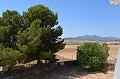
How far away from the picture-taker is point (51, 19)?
1105 inches

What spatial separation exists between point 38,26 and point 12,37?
3198mm

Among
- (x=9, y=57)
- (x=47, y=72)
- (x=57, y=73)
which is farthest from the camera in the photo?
(x=47, y=72)

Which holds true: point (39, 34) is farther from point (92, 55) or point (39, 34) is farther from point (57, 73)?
point (92, 55)

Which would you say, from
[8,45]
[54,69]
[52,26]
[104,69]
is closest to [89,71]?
[104,69]

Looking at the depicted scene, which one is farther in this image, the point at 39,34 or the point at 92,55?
the point at 92,55

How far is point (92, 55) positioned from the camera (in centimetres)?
2766

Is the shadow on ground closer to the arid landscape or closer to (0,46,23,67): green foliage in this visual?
the arid landscape

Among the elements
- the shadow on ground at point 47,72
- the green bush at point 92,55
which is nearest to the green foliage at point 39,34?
the shadow on ground at point 47,72

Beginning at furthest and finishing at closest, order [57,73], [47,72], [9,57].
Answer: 1. [47,72]
2. [57,73]
3. [9,57]

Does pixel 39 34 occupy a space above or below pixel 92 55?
above

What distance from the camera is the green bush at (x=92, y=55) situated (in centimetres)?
2745

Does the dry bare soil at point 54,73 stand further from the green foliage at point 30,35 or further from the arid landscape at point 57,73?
the green foliage at point 30,35

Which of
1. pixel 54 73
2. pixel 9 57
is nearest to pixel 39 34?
pixel 9 57

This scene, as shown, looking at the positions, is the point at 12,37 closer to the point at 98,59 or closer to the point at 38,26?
the point at 38,26
